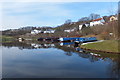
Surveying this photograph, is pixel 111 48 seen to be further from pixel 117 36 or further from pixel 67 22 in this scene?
pixel 67 22

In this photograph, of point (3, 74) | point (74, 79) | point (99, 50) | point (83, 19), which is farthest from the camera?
point (83, 19)

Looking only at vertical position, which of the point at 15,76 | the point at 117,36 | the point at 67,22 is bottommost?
the point at 15,76

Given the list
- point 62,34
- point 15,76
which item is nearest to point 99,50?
point 15,76

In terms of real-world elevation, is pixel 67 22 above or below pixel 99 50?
above

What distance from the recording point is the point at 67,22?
121 metres

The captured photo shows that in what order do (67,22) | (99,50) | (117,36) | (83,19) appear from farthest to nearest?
(67,22)
(83,19)
(117,36)
(99,50)

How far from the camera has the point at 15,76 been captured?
13.8 m

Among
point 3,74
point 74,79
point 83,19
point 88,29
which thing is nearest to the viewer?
point 74,79

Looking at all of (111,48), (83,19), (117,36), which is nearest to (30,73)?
(111,48)

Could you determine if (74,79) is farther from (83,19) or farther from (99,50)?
(83,19)

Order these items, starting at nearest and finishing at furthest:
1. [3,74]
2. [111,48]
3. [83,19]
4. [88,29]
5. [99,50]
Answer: [3,74]
[111,48]
[99,50]
[88,29]
[83,19]

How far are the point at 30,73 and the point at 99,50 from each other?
17316mm

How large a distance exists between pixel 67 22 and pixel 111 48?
312ft

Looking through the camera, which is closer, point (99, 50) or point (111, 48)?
point (111, 48)
